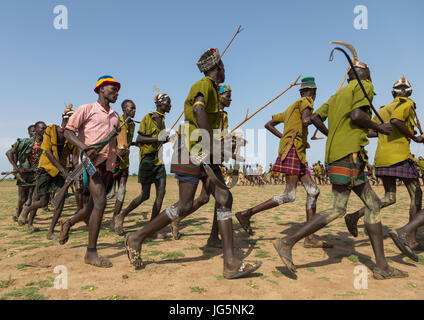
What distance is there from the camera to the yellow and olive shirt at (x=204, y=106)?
3406 mm

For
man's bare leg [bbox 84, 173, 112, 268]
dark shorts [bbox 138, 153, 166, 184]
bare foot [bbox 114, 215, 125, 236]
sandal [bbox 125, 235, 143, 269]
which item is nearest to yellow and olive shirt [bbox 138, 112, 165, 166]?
Answer: dark shorts [bbox 138, 153, 166, 184]

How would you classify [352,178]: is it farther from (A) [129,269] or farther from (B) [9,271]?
(B) [9,271]

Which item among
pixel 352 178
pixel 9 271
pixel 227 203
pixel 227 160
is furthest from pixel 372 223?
pixel 9 271

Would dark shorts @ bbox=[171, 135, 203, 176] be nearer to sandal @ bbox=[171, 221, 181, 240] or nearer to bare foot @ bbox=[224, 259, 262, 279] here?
bare foot @ bbox=[224, 259, 262, 279]

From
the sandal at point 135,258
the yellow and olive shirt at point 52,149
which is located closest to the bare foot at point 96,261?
the sandal at point 135,258

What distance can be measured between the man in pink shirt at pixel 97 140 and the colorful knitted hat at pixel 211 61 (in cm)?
124

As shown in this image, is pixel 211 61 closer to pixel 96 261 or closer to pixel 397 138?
pixel 96 261

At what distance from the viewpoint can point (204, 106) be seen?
3.35 metres

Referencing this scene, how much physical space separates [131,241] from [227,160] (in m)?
1.76

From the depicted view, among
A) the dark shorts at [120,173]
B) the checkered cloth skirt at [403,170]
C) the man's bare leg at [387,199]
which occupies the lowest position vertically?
the man's bare leg at [387,199]

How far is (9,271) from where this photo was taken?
354 cm

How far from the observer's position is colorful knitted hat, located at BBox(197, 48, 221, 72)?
3.65m

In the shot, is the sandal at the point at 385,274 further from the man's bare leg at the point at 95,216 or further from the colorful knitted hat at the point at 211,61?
the man's bare leg at the point at 95,216

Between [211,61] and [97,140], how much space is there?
1762 mm
